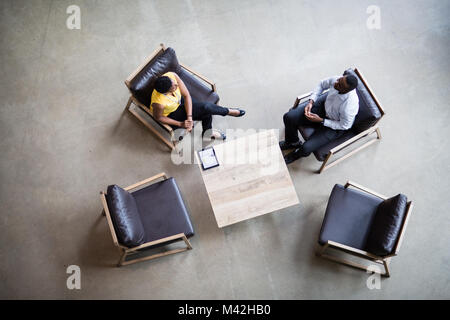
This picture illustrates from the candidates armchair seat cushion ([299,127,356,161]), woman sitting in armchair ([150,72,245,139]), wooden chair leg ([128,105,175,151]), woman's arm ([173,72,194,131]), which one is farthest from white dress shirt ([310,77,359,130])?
wooden chair leg ([128,105,175,151])

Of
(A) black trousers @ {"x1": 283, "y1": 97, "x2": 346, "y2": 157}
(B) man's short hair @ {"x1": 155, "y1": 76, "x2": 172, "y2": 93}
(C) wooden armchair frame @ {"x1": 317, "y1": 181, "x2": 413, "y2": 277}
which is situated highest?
(B) man's short hair @ {"x1": 155, "y1": 76, "x2": 172, "y2": 93}

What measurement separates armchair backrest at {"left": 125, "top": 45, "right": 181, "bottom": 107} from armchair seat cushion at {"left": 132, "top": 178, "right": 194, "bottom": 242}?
91 centimetres

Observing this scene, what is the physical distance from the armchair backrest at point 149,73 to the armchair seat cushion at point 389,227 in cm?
249

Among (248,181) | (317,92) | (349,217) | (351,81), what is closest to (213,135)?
(248,181)

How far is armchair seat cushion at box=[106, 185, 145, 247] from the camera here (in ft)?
8.22

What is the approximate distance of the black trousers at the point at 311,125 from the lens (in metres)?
3.19

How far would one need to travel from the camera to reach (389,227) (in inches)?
102

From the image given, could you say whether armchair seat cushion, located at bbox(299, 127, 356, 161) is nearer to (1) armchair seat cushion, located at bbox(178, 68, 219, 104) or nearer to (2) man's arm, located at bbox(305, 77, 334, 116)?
(2) man's arm, located at bbox(305, 77, 334, 116)

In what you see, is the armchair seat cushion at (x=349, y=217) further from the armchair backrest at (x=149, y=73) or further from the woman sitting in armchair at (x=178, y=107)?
the armchair backrest at (x=149, y=73)

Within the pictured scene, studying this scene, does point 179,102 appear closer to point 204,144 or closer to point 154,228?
point 204,144

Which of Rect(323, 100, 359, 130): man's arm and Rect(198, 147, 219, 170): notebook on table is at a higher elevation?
Rect(323, 100, 359, 130): man's arm

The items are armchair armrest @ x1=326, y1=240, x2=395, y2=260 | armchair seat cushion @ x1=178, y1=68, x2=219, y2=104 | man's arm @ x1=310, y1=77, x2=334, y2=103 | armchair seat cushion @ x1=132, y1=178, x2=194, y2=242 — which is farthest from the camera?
armchair seat cushion @ x1=178, y1=68, x2=219, y2=104
